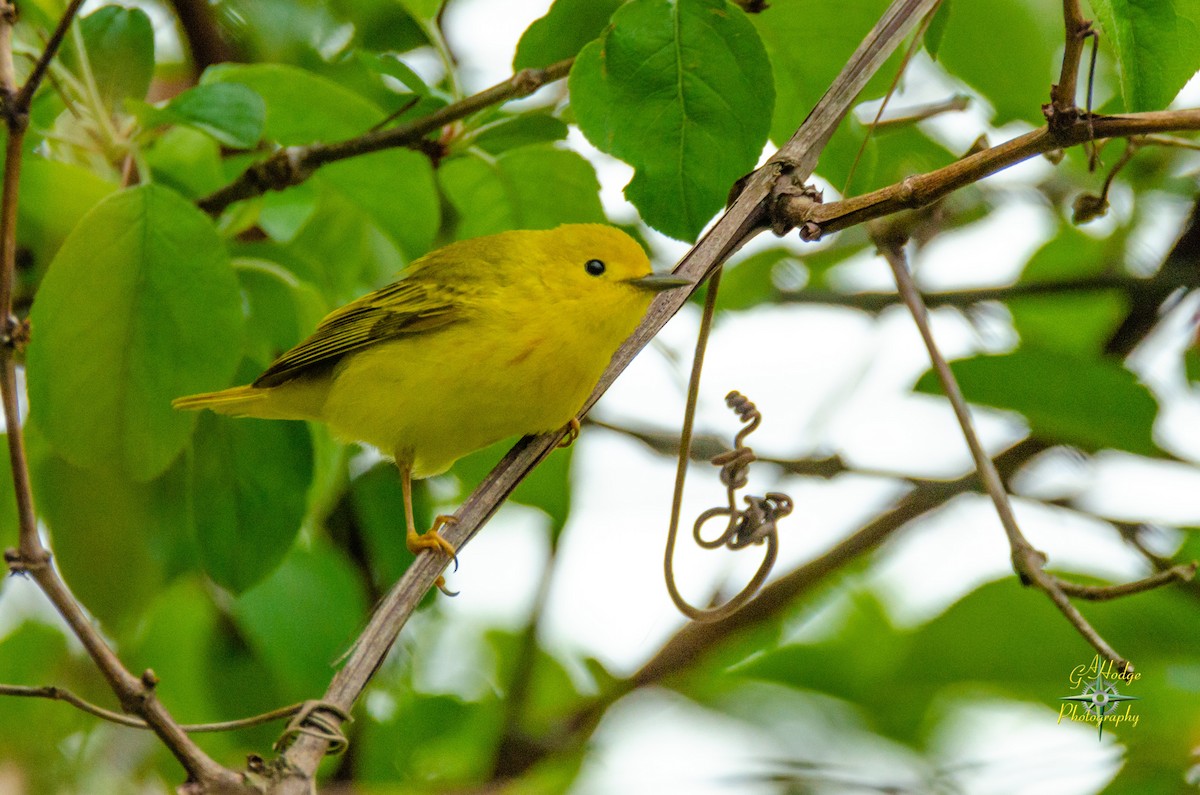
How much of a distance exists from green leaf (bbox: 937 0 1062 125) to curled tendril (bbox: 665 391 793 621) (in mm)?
803

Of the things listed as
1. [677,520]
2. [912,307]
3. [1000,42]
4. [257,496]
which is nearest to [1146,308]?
[1000,42]

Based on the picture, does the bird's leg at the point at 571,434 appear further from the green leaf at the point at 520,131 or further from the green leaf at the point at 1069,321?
the green leaf at the point at 1069,321

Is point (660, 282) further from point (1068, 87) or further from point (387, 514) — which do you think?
point (387, 514)

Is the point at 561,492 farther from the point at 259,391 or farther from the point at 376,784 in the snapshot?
the point at 376,784

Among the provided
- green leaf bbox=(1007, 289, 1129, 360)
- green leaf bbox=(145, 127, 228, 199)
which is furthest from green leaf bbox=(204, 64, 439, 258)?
green leaf bbox=(1007, 289, 1129, 360)

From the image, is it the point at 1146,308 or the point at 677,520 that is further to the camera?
the point at 1146,308

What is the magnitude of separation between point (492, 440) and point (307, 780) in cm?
132

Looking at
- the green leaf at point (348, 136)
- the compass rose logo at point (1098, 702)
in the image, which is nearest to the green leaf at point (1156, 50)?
the compass rose logo at point (1098, 702)

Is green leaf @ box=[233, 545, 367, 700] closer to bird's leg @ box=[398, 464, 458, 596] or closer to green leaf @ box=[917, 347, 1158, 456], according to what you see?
bird's leg @ box=[398, 464, 458, 596]

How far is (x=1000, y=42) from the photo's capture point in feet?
7.60

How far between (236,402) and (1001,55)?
1.67 metres

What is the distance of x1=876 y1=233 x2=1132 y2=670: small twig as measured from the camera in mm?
1609

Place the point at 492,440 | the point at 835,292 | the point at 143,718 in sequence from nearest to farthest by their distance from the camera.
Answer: the point at 143,718 < the point at 492,440 < the point at 835,292

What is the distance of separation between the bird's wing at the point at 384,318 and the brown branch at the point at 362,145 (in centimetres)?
40
